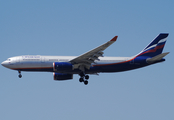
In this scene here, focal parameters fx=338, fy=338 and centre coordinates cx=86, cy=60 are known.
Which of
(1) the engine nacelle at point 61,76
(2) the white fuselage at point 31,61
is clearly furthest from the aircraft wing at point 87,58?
(1) the engine nacelle at point 61,76

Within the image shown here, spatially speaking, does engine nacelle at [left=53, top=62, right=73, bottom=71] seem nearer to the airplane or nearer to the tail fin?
the airplane

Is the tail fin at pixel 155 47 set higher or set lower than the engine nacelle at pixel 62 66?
higher

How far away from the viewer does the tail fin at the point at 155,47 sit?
50.8m

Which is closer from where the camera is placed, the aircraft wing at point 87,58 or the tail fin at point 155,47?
the aircraft wing at point 87,58

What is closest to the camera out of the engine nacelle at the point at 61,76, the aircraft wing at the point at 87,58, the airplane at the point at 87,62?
the aircraft wing at the point at 87,58

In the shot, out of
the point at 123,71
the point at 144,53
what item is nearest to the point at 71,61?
the point at 123,71

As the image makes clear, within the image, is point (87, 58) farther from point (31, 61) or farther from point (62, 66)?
point (31, 61)

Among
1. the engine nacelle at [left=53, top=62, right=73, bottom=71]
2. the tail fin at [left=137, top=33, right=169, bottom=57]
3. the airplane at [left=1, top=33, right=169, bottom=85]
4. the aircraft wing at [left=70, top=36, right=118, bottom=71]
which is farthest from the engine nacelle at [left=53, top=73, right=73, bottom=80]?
the tail fin at [left=137, top=33, right=169, bottom=57]

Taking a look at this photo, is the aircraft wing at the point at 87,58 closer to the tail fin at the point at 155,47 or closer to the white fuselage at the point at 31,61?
the white fuselage at the point at 31,61

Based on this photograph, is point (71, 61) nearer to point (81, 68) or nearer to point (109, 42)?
point (81, 68)

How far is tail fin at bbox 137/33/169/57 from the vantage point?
50.8m

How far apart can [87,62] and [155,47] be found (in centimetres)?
1151

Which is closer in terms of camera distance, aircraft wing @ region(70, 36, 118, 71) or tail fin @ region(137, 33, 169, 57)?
aircraft wing @ region(70, 36, 118, 71)

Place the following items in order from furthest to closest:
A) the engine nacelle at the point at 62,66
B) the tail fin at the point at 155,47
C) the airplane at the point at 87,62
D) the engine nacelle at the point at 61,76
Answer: the tail fin at the point at 155,47 → the engine nacelle at the point at 61,76 → the airplane at the point at 87,62 → the engine nacelle at the point at 62,66
